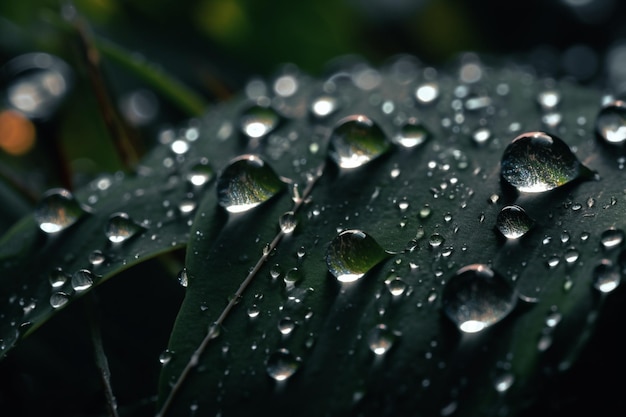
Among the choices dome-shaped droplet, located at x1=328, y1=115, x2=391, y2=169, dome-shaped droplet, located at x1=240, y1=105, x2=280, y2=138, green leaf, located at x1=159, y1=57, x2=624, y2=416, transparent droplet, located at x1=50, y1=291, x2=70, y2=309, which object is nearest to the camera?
green leaf, located at x1=159, y1=57, x2=624, y2=416

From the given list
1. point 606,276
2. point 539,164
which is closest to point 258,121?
point 539,164

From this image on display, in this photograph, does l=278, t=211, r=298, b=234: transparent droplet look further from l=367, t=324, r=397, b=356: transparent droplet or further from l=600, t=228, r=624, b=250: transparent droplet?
l=600, t=228, r=624, b=250: transparent droplet

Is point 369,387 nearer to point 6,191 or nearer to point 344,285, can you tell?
point 344,285

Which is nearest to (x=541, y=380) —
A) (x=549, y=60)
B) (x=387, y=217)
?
(x=387, y=217)

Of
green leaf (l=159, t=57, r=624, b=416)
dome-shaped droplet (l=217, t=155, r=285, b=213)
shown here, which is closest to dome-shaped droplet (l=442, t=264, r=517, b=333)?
green leaf (l=159, t=57, r=624, b=416)

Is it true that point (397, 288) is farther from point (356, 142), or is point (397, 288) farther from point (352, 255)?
point (356, 142)

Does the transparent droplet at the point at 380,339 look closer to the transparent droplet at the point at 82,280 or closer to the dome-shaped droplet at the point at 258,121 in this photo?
the transparent droplet at the point at 82,280
